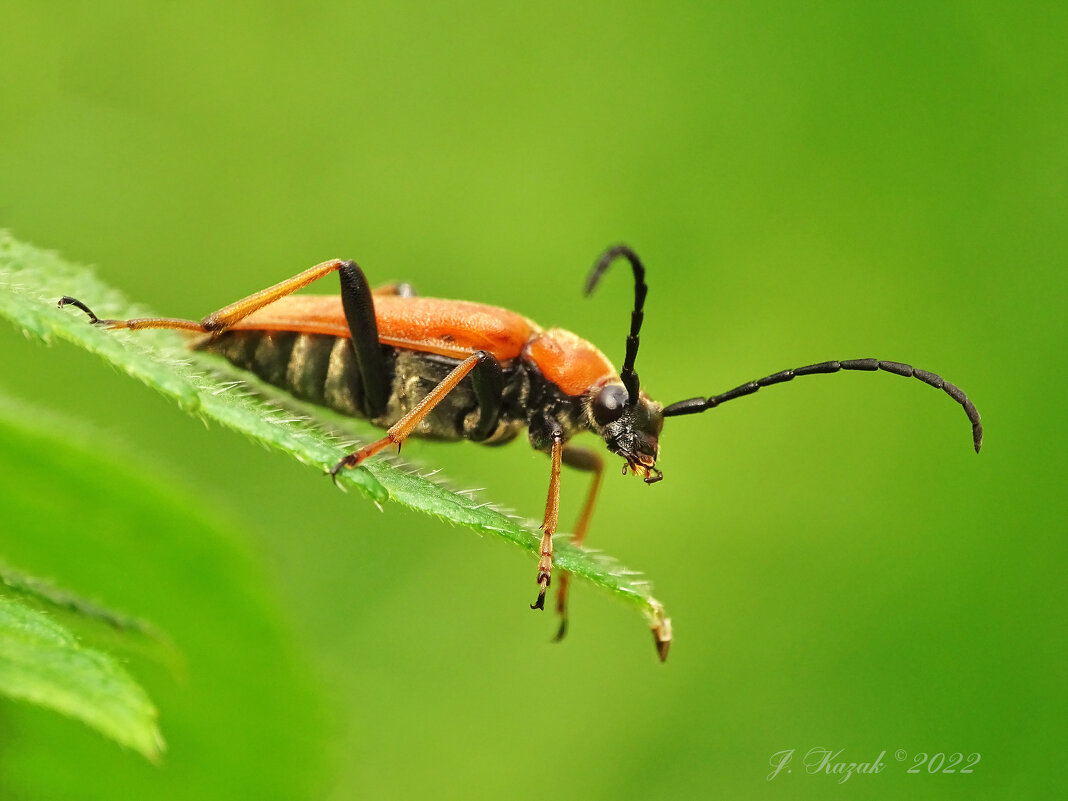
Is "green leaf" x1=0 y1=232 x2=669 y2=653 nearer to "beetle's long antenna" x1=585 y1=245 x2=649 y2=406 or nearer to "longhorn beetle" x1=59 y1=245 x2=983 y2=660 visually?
"longhorn beetle" x1=59 y1=245 x2=983 y2=660

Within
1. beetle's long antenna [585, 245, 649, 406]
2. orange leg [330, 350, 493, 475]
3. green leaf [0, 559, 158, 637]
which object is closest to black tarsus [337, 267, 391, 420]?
orange leg [330, 350, 493, 475]

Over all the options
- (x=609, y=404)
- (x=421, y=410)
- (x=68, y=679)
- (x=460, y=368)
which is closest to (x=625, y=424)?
(x=609, y=404)

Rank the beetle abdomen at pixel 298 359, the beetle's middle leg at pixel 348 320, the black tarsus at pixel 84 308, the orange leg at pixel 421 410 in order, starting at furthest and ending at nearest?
the beetle abdomen at pixel 298 359, the beetle's middle leg at pixel 348 320, the orange leg at pixel 421 410, the black tarsus at pixel 84 308

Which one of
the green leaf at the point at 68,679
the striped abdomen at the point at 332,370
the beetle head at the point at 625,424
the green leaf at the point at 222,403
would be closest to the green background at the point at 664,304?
the striped abdomen at the point at 332,370

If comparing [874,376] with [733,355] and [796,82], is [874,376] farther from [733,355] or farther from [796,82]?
[796,82]

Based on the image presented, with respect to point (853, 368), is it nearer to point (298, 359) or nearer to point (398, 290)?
point (398, 290)

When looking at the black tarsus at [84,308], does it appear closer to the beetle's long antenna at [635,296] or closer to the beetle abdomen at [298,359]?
the beetle abdomen at [298,359]
